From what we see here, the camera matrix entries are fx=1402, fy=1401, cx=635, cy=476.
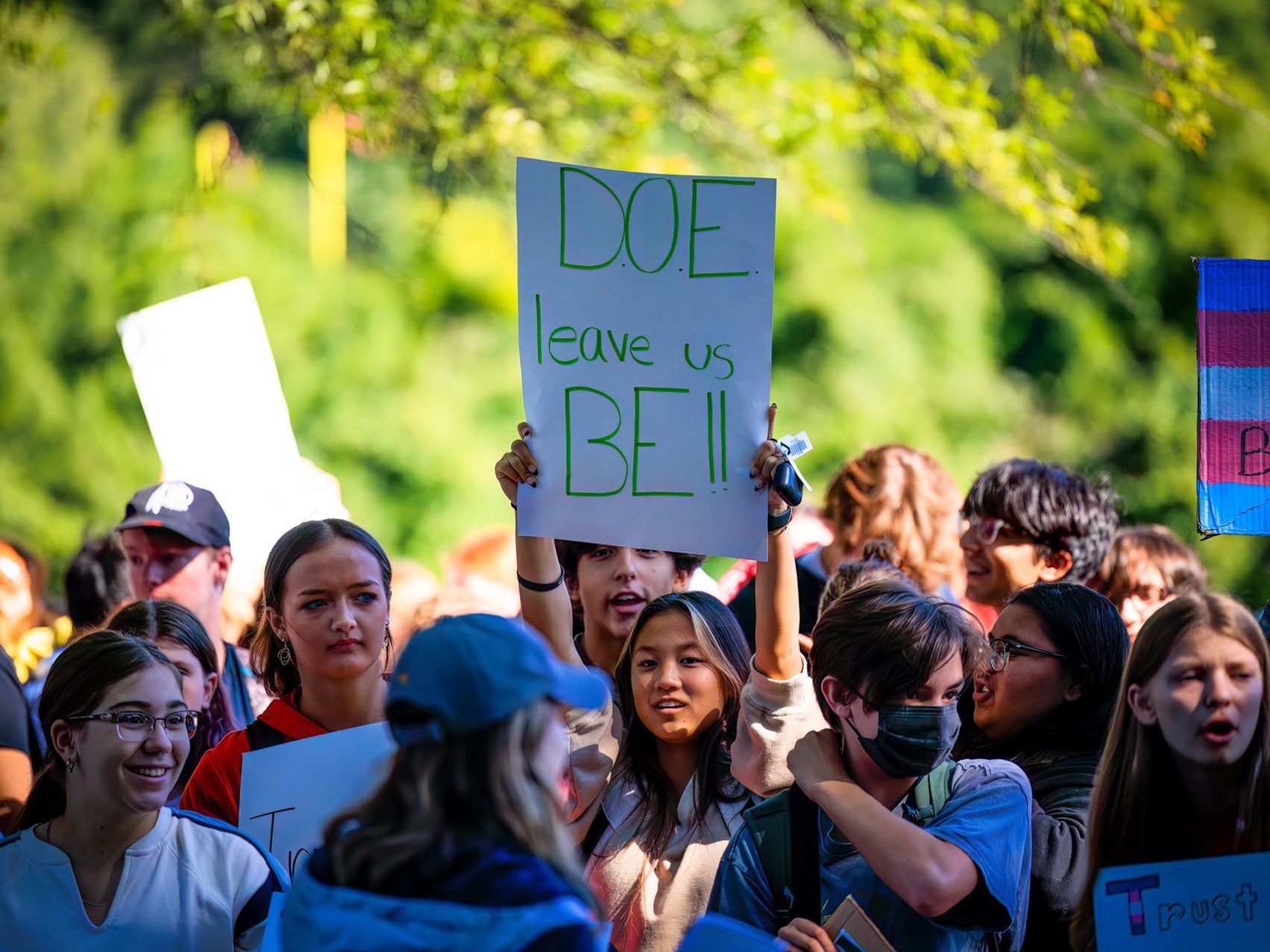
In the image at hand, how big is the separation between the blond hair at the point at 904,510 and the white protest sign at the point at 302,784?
204cm

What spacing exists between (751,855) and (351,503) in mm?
12004

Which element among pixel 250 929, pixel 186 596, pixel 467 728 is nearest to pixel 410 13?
pixel 186 596

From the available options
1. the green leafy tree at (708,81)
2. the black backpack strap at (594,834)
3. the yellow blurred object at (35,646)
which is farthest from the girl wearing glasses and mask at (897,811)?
the green leafy tree at (708,81)

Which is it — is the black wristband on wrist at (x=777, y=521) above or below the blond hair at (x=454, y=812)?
above

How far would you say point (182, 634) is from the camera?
12.0ft

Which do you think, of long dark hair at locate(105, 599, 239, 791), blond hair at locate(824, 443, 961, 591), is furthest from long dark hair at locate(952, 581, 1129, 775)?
long dark hair at locate(105, 599, 239, 791)

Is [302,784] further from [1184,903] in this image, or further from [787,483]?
[1184,903]

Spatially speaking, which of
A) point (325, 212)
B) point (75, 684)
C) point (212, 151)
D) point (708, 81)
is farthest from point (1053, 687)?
point (325, 212)

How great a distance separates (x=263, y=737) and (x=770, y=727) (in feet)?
3.84

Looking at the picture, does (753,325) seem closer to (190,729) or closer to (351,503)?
(190,729)

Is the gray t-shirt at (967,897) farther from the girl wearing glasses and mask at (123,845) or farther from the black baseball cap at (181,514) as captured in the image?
the black baseball cap at (181,514)

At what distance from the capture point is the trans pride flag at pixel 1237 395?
10.7 feet

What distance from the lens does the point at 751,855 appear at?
274 centimetres

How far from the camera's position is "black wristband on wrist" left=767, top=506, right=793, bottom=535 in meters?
3.18
